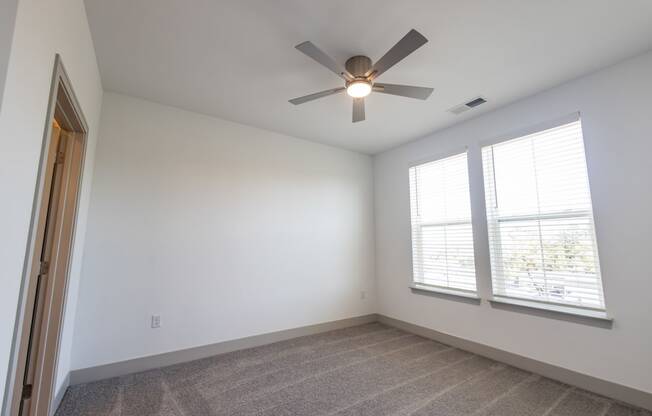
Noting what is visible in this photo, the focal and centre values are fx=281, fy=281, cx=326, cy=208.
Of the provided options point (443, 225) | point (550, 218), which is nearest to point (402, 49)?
point (550, 218)

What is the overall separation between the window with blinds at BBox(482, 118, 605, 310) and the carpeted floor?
0.83 meters

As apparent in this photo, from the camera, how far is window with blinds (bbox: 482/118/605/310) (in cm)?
258

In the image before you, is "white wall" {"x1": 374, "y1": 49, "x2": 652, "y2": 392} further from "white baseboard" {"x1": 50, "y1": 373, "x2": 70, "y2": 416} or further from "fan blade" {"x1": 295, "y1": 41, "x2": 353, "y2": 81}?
"white baseboard" {"x1": 50, "y1": 373, "x2": 70, "y2": 416}

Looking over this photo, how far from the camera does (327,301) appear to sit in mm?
4102

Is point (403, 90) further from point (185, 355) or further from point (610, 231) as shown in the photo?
point (185, 355)

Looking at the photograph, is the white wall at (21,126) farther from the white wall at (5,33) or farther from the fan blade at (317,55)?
the fan blade at (317,55)

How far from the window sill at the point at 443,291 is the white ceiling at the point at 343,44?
223 centimetres

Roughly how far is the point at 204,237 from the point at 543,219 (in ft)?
11.9

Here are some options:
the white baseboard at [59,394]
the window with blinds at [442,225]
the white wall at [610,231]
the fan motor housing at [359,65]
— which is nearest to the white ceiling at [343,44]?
the fan motor housing at [359,65]

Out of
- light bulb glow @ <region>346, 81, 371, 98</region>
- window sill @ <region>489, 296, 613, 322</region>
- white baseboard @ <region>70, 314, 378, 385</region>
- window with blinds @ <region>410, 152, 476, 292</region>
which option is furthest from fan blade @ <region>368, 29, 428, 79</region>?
white baseboard @ <region>70, 314, 378, 385</region>

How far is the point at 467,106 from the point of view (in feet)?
10.5

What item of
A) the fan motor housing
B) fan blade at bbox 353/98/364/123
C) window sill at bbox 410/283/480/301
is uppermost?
the fan motor housing

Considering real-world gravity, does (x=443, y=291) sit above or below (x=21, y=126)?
below

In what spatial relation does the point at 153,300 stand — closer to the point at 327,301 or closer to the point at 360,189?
the point at 327,301
